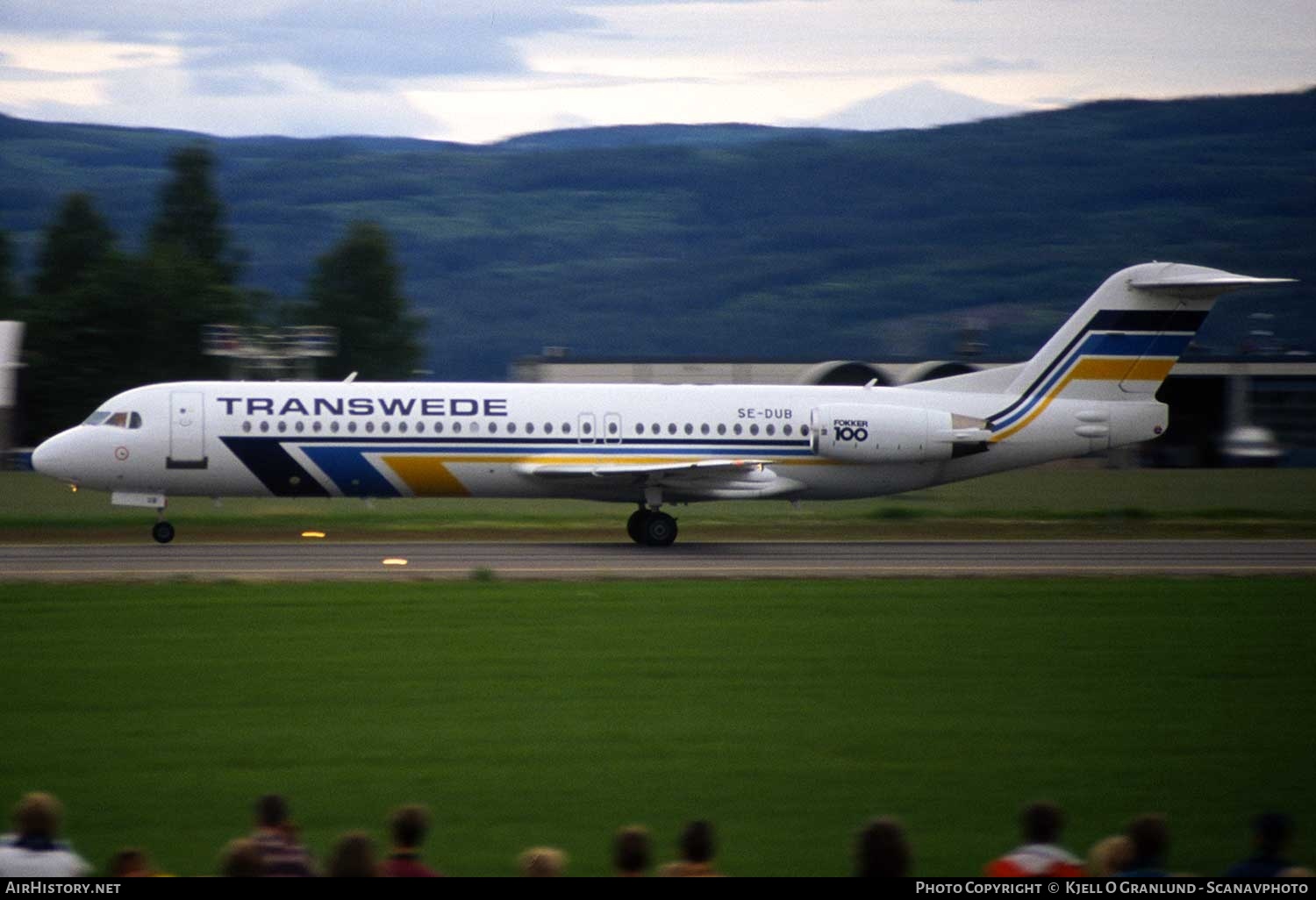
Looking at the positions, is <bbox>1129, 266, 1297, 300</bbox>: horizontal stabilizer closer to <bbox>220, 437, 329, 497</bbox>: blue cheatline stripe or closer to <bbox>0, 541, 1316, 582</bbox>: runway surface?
<bbox>0, 541, 1316, 582</bbox>: runway surface

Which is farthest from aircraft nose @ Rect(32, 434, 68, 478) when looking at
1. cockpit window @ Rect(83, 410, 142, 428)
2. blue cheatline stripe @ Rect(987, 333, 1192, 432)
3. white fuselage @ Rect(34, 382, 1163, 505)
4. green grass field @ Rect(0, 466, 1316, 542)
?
blue cheatline stripe @ Rect(987, 333, 1192, 432)

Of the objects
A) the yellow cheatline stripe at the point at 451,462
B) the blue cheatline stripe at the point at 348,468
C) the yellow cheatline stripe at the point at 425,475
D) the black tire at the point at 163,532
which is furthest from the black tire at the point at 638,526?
the black tire at the point at 163,532

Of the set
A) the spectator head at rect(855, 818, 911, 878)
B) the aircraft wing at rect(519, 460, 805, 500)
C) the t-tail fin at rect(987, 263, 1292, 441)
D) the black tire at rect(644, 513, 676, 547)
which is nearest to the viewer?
the spectator head at rect(855, 818, 911, 878)

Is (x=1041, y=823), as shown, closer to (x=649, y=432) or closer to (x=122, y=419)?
(x=649, y=432)

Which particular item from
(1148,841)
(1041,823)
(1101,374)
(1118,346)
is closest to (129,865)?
(1041,823)

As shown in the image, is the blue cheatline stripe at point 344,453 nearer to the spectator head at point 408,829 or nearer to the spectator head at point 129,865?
the spectator head at point 408,829

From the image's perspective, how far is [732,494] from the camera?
33312 mm

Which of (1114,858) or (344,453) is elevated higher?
(344,453)

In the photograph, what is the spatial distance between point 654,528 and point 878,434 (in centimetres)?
528

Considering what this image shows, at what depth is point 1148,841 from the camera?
8023mm

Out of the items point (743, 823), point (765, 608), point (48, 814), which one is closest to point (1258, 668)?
point (765, 608)

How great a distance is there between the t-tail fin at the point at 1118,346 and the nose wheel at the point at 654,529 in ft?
24.9

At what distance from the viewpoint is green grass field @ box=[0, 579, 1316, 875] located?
1159cm

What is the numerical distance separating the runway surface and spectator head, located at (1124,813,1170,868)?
19.1 m
